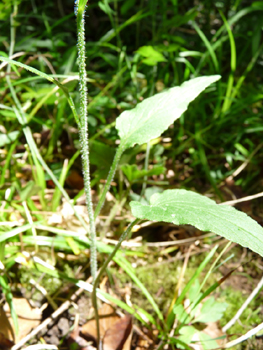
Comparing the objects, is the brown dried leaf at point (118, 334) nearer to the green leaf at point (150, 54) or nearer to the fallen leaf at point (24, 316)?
the fallen leaf at point (24, 316)

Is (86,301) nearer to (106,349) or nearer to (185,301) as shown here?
(106,349)

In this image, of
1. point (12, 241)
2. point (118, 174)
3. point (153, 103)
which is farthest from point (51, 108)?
point (153, 103)

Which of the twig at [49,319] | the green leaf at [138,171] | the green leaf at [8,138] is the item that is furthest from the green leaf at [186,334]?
the green leaf at [8,138]

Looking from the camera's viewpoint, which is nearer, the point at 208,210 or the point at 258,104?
the point at 208,210

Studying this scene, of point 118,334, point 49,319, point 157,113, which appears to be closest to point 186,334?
point 118,334

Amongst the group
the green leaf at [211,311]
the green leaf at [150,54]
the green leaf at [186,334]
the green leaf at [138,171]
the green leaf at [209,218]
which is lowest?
the green leaf at [186,334]

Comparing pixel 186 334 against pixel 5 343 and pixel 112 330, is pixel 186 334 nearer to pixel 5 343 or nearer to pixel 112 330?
pixel 112 330

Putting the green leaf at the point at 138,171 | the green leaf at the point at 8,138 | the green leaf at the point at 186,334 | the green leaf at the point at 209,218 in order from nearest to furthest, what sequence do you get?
the green leaf at the point at 209,218
the green leaf at the point at 186,334
the green leaf at the point at 138,171
the green leaf at the point at 8,138
